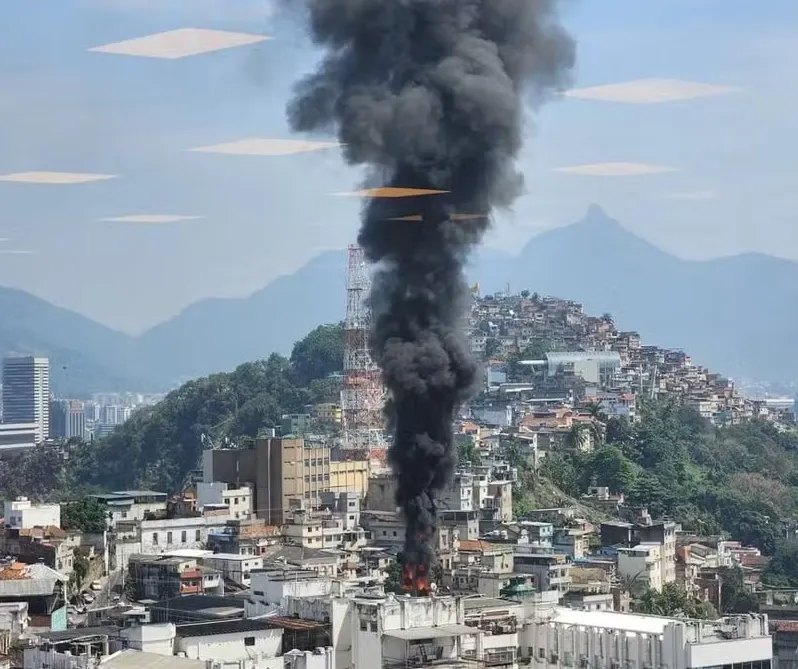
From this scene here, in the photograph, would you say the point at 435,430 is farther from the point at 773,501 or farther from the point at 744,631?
the point at 773,501

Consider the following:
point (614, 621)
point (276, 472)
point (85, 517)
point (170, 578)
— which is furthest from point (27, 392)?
point (614, 621)

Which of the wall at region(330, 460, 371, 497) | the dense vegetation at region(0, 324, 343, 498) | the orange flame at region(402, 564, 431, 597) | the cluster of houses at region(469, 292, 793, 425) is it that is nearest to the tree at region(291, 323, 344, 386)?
the dense vegetation at region(0, 324, 343, 498)

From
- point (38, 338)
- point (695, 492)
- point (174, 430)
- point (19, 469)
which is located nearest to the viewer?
point (38, 338)

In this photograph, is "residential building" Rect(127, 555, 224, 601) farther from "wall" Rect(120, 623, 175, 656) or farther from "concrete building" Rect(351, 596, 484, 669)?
"wall" Rect(120, 623, 175, 656)

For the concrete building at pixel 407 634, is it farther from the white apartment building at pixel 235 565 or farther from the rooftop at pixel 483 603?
the white apartment building at pixel 235 565

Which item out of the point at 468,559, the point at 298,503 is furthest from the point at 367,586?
the point at 298,503

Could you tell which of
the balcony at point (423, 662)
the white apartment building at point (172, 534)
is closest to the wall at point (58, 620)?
the balcony at point (423, 662)
